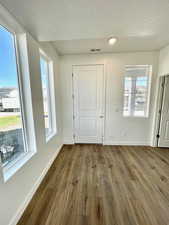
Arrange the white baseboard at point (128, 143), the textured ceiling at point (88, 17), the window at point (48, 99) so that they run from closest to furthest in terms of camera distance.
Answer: the textured ceiling at point (88, 17)
the window at point (48, 99)
the white baseboard at point (128, 143)

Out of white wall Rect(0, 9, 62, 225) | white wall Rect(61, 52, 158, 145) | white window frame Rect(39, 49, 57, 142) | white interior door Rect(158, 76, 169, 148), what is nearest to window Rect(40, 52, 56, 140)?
white window frame Rect(39, 49, 57, 142)

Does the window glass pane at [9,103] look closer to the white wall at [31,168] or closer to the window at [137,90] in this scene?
the white wall at [31,168]

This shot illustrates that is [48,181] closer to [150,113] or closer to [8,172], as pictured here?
[8,172]

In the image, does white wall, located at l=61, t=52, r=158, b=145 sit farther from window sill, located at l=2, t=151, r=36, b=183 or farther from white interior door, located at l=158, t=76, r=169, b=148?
window sill, located at l=2, t=151, r=36, b=183

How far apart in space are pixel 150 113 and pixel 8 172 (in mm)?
3455

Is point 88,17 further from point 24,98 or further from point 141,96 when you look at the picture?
point 141,96

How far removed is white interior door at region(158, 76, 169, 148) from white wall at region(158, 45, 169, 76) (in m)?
0.26

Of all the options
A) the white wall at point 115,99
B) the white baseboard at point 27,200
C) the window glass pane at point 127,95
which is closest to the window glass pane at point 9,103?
the white baseboard at point 27,200

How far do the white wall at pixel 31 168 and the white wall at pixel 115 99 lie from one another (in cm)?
90

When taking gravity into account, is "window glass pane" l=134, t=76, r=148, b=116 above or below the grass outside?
above

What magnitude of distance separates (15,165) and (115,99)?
2.74m

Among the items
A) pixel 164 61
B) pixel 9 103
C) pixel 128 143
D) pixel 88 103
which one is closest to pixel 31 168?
pixel 9 103

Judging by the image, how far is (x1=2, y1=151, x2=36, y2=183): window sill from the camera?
1259mm

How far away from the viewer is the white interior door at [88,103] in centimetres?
315
